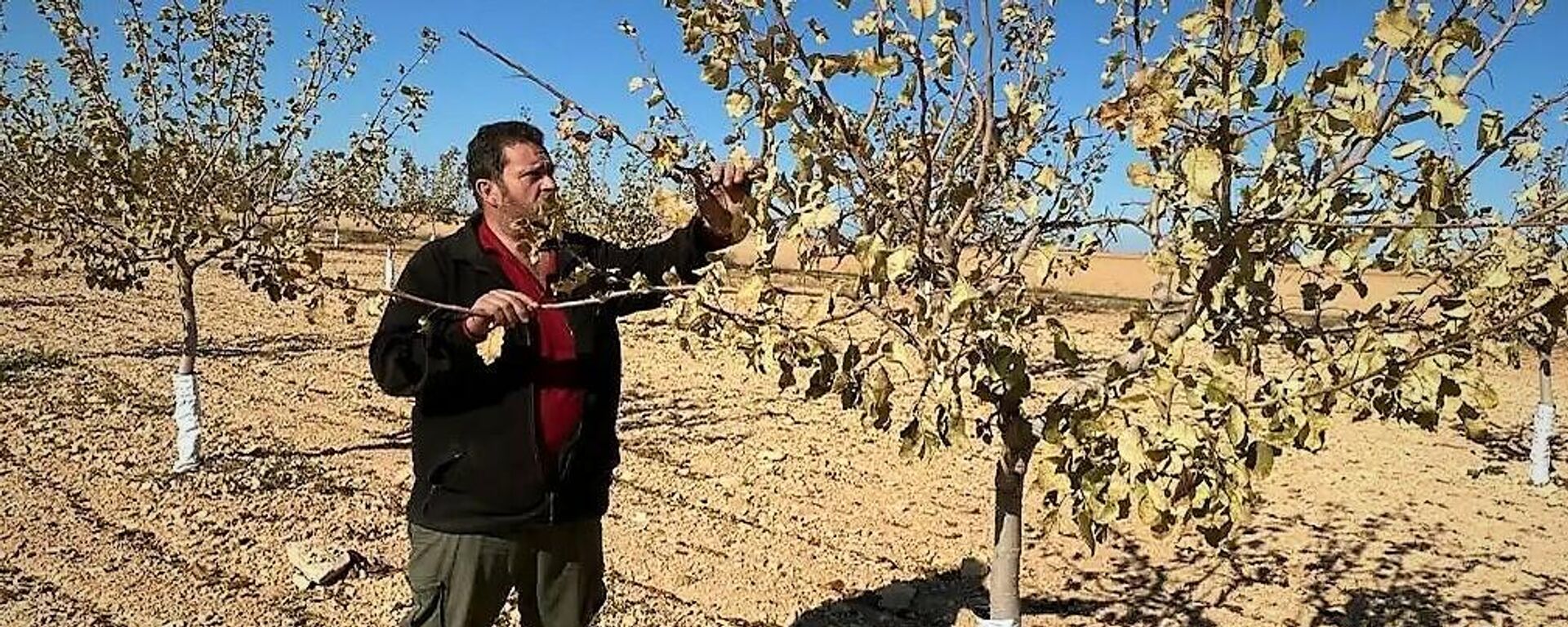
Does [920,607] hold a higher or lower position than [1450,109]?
lower

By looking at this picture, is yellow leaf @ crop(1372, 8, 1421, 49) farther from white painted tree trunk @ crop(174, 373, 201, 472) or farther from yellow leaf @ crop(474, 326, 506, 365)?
white painted tree trunk @ crop(174, 373, 201, 472)

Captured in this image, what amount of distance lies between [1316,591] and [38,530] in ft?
21.7

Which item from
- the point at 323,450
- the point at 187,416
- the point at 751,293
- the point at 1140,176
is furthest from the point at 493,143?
the point at 323,450

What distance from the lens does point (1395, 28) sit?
1771 mm

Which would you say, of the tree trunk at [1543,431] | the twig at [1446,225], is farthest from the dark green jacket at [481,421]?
the tree trunk at [1543,431]

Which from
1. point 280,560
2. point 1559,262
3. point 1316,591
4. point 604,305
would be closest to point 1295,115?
point 1559,262

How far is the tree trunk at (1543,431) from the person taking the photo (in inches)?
348

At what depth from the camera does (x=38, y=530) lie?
5.94 m

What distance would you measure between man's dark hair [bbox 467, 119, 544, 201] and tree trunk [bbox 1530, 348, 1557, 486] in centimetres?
866

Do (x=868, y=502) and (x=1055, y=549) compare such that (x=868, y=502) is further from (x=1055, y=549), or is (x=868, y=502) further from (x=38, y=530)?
(x=38, y=530)

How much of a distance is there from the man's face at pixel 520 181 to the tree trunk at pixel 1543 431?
8645mm

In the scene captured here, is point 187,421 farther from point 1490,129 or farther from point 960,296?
point 1490,129

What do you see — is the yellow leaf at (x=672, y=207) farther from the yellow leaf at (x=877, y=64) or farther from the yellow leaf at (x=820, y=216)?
the yellow leaf at (x=877, y=64)

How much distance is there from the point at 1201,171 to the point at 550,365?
1.91 metres
